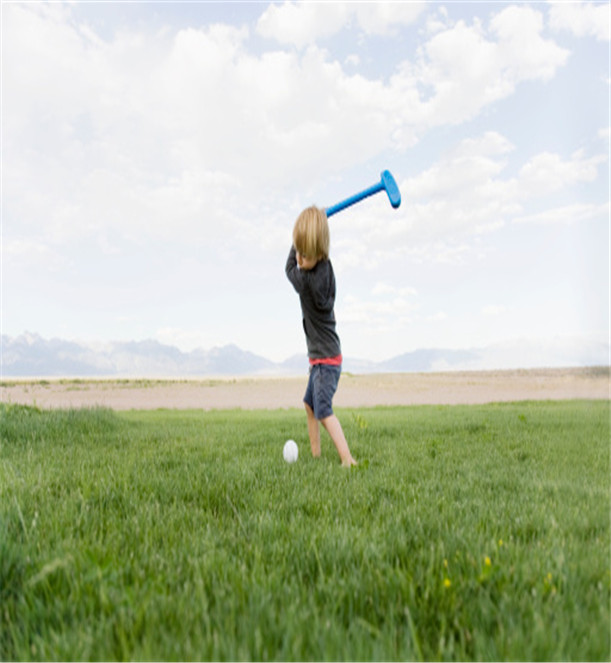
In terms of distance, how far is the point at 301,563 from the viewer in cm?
236

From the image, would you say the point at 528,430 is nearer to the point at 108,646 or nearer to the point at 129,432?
the point at 129,432

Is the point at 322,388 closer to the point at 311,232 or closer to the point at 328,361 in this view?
the point at 328,361

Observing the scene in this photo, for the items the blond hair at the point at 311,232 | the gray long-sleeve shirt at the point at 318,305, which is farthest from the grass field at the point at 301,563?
the blond hair at the point at 311,232

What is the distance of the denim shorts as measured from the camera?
5.38m

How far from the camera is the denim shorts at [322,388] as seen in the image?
17.7 ft

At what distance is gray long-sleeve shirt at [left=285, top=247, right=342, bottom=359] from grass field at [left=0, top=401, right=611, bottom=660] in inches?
53.1

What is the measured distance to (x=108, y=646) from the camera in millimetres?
1658

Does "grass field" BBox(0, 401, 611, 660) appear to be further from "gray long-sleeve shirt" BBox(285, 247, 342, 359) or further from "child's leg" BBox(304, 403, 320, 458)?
"gray long-sleeve shirt" BBox(285, 247, 342, 359)

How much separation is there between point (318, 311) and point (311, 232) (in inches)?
35.0

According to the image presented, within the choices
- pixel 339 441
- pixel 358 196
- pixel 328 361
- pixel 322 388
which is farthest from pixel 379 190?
pixel 339 441

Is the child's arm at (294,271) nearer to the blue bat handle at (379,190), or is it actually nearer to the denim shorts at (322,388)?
the blue bat handle at (379,190)

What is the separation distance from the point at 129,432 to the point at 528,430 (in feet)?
21.0

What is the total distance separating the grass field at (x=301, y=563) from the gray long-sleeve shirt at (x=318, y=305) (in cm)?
135

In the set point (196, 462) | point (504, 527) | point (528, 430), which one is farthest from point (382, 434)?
point (504, 527)
